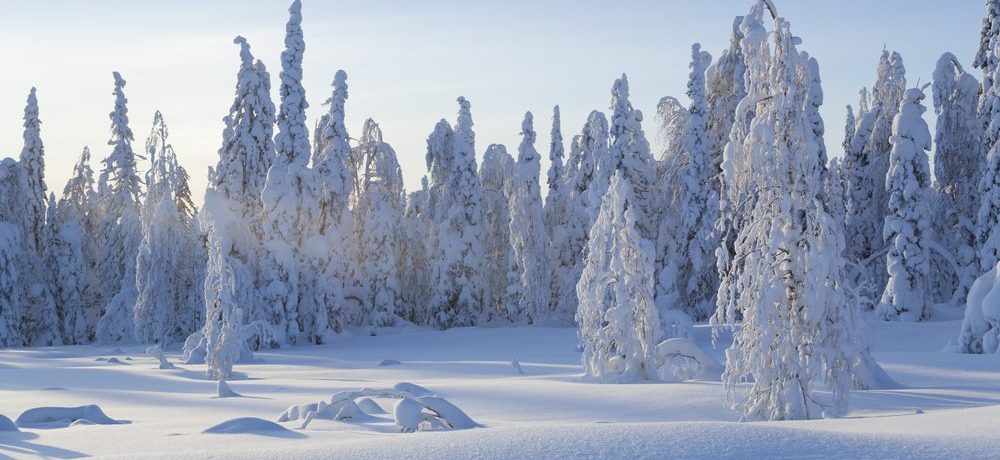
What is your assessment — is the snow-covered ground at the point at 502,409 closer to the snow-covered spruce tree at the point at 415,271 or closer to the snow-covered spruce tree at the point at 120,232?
the snow-covered spruce tree at the point at 120,232

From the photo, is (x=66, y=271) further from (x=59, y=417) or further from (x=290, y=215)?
(x=59, y=417)

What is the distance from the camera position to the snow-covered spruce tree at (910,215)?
28.2 metres

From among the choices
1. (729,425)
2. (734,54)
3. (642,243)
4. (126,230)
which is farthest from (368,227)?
(729,425)

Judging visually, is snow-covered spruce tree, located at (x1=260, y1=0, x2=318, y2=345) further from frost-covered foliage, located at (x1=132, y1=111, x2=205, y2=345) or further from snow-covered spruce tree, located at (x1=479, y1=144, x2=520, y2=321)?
snow-covered spruce tree, located at (x1=479, y1=144, x2=520, y2=321)

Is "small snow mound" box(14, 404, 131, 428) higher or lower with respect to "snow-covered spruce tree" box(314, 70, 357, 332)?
lower

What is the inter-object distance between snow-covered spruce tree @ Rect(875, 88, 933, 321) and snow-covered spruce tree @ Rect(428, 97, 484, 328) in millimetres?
15350

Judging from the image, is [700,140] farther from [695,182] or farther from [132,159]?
[132,159]

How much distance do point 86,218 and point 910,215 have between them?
2896 centimetres

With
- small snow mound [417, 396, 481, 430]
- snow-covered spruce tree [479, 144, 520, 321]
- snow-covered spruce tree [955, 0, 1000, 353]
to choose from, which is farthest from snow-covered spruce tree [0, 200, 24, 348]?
small snow mound [417, 396, 481, 430]

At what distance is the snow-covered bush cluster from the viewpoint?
2510cm

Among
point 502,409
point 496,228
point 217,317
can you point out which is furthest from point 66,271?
point 502,409

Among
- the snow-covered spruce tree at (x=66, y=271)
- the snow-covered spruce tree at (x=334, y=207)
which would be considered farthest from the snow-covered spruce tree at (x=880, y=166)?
the snow-covered spruce tree at (x=66, y=271)

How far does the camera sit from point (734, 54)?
3195 centimetres

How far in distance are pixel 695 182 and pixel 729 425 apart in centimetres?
2726
